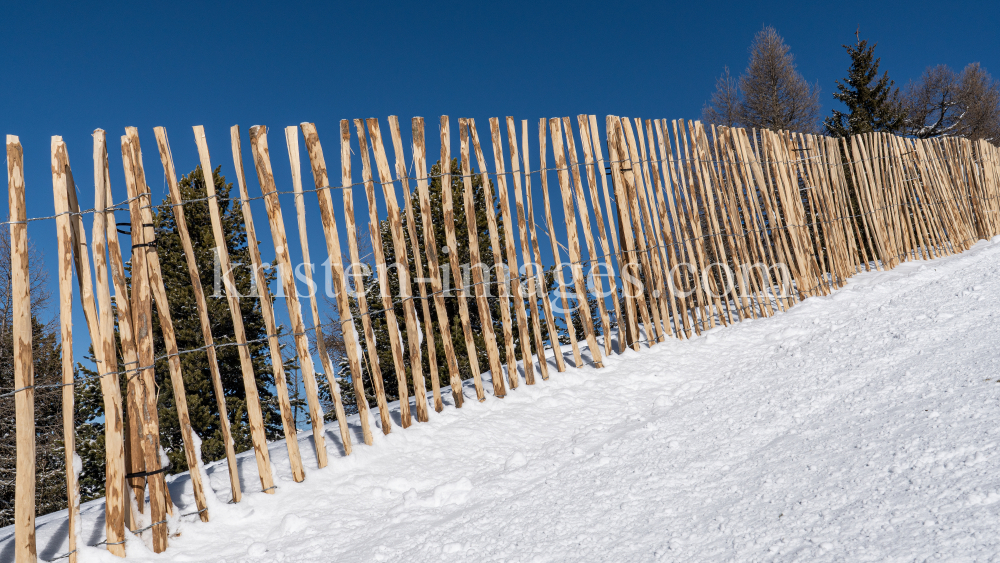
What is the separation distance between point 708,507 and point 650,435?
36.7 inches

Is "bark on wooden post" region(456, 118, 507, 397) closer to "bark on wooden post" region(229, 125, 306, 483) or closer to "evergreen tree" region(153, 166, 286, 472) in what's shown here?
"bark on wooden post" region(229, 125, 306, 483)

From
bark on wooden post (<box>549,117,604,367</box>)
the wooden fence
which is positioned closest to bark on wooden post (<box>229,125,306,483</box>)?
the wooden fence

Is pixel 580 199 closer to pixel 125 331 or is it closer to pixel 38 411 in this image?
pixel 125 331

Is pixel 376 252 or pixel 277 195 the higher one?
pixel 277 195

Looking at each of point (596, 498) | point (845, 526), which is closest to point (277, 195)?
point (596, 498)

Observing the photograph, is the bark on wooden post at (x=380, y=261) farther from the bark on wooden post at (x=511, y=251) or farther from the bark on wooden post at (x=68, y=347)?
the bark on wooden post at (x=68, y=347)

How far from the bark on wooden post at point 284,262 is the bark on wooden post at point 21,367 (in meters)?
1.05

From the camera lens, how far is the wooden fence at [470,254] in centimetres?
277

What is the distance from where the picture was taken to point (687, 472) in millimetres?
2793

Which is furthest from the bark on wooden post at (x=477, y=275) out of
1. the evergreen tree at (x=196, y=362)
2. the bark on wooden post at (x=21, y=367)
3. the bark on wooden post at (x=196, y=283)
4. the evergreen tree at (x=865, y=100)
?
the evergreen tree at (x=865, y=100)

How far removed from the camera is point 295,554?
2637 millimetres

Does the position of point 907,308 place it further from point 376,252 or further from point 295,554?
point 295,554

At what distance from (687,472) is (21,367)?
3.04 meters

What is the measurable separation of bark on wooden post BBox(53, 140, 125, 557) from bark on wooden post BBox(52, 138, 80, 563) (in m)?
0.01
